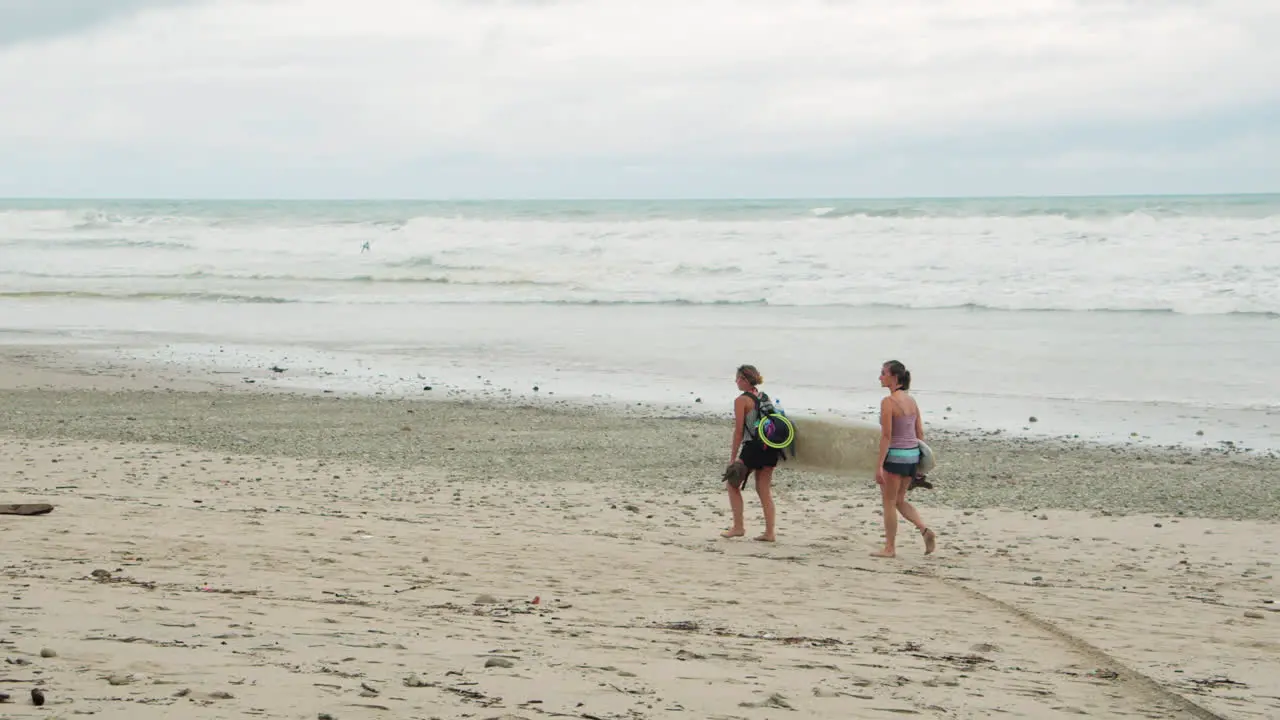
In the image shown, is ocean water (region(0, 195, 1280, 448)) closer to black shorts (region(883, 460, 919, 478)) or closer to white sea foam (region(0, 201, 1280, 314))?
white sea foam (region(0, 201, 1280, 314))

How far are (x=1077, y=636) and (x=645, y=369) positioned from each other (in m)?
12.1

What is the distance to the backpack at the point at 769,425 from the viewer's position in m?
8.46

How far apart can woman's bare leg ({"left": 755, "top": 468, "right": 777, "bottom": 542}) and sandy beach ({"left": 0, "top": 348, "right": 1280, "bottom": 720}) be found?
132 mm

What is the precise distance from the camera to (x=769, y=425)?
8461 millimetres

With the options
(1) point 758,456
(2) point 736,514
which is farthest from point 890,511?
(2) point 736,514

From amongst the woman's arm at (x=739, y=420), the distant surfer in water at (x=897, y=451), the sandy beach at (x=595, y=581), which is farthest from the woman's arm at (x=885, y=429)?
the woman's arm at (x=739, y=420)

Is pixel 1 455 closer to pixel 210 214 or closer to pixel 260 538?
pixel 260 538

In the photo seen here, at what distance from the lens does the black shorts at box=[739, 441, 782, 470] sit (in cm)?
853

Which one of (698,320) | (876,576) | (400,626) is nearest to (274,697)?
(400,626)

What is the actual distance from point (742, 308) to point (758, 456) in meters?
20.2

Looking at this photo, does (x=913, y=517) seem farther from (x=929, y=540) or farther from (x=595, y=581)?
(x=595, y=581)

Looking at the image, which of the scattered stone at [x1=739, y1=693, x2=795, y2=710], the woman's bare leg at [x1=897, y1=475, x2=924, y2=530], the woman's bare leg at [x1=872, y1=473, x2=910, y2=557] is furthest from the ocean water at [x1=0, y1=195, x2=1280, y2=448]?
the scattered stone at [x1=739, y1=693, x2=795, y2=710]

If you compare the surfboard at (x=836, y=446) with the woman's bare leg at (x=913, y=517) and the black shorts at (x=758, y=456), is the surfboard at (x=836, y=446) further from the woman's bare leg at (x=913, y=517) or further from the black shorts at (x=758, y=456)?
the woman's bare leg at (x=913, y=517)

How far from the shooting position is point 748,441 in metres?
8.56
